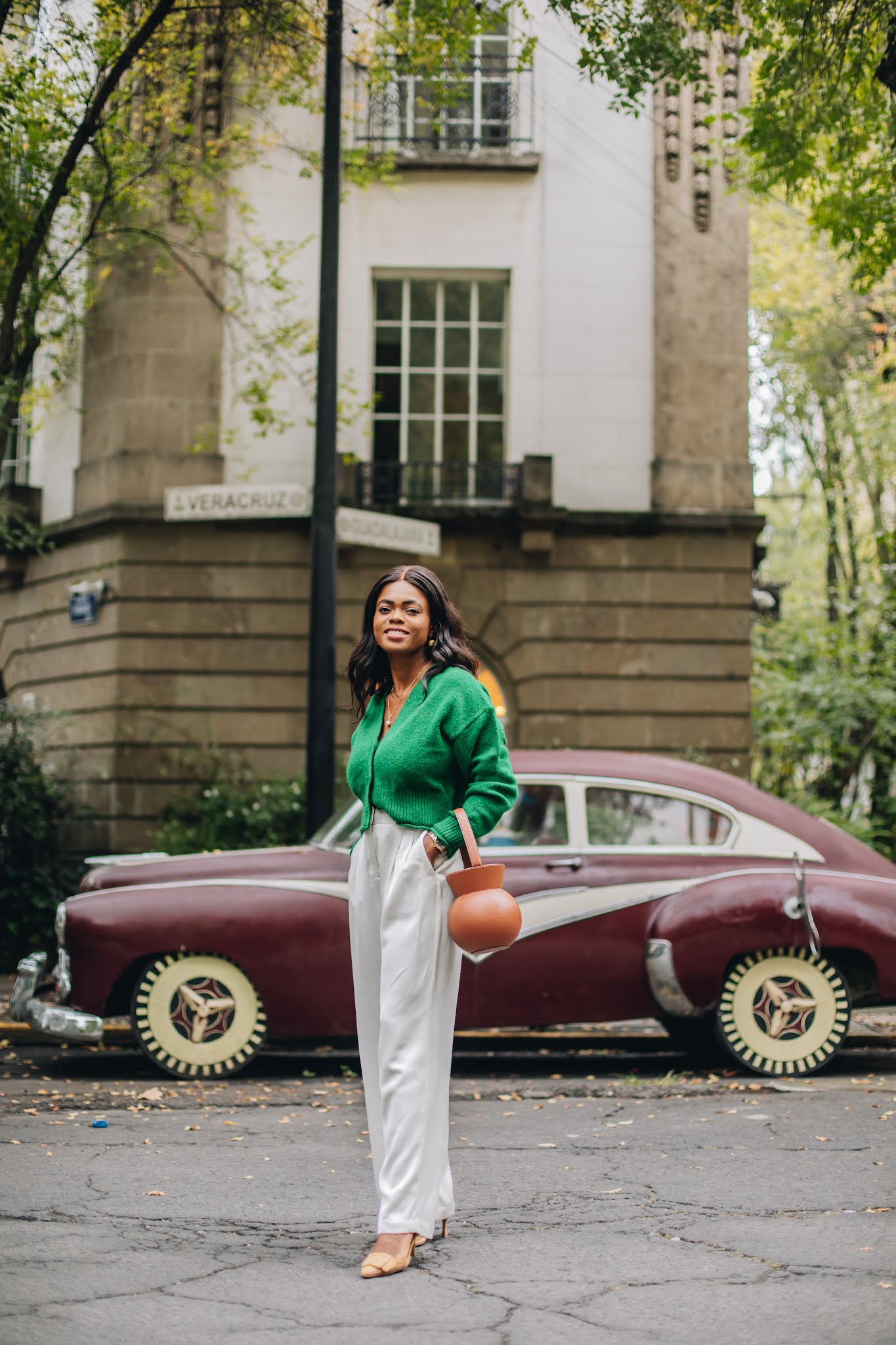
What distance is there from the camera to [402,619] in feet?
14.3

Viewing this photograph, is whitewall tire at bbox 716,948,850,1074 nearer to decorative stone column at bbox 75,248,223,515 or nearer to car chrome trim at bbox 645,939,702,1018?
car chrome trim at bbox 645,939,702,1018

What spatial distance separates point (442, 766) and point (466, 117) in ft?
43.6

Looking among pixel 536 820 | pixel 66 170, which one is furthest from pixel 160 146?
pixel 536 820

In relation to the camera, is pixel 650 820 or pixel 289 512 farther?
pixel 289 512

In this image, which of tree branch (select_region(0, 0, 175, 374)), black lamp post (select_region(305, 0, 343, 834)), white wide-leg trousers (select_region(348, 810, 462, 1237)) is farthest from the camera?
tree branch (select_region(0, 0, 175, 374))

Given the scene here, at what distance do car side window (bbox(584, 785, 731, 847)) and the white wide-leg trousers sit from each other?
3.80 meters

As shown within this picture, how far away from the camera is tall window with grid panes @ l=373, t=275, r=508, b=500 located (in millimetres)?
15914

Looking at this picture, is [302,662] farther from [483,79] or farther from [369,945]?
[369,945]

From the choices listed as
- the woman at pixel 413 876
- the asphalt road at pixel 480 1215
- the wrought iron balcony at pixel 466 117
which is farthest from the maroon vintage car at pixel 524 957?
the wrought iron balcony at pixel 466 117

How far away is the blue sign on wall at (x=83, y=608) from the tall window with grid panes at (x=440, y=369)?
3.37m

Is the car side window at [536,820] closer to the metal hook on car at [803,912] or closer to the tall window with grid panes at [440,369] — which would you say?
the metal hook on car at [803,912]

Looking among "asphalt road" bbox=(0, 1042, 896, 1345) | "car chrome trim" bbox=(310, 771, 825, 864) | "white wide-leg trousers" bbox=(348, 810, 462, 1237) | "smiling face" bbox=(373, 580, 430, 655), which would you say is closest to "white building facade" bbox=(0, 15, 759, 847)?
"car chrome trim" bbox=(310, 771, 825, 864)

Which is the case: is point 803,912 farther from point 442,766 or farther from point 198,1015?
point 442,766

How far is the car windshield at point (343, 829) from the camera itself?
7.92 meters
